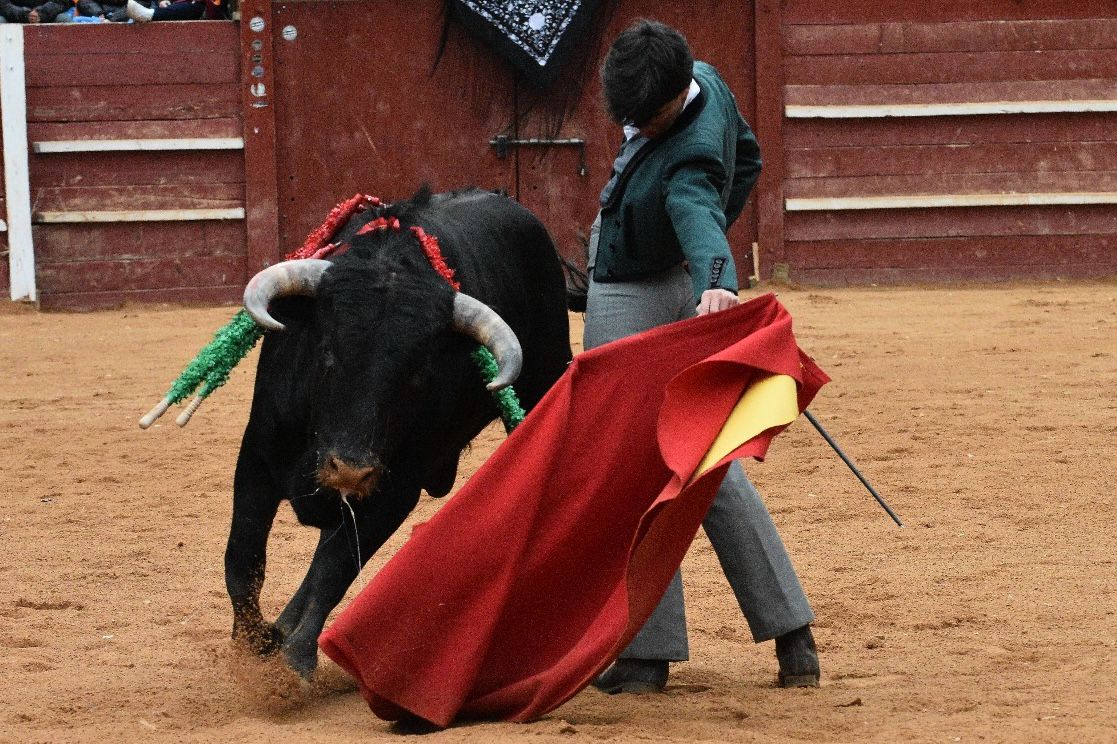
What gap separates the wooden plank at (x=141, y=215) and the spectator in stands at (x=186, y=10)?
1204mm

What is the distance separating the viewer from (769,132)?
1056cm

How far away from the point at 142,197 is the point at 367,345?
24.2 feet

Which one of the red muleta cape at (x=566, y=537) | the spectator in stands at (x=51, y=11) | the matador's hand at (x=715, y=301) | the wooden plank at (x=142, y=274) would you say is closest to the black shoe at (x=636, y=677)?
the red muleta cape at (x=566, y=537)

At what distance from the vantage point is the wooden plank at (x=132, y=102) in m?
10.2

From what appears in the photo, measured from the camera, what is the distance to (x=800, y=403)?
10.3 ft

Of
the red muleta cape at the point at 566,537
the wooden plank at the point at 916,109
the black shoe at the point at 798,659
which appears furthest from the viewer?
the wooden plank at the point at 916,109

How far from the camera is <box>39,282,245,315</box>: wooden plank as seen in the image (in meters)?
10.3

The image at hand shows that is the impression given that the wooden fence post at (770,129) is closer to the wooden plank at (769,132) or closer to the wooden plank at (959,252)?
the wooden plank at (769,132)

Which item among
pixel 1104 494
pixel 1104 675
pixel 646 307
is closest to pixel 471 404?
pixel 646 307

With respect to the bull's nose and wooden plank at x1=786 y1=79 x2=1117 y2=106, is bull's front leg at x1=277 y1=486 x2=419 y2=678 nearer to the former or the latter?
the bull's nose

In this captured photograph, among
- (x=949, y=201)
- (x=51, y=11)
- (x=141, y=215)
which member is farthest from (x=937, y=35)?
(x=51, y=11)

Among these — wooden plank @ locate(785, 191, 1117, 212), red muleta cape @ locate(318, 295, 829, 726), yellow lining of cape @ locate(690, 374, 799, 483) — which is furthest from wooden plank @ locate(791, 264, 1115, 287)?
yellow lining of cape @ locate(690, 374, 799, 483)

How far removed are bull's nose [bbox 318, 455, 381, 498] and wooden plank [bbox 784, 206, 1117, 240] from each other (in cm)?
785

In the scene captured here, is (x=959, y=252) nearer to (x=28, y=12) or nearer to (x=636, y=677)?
(x=28, y=12)
